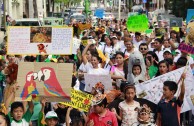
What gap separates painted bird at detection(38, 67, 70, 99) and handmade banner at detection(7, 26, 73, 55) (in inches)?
74.2

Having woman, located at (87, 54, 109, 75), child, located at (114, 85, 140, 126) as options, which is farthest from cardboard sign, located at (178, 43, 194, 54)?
child, located at (114, 85, 140, 126)

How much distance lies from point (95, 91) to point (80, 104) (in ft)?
1.86

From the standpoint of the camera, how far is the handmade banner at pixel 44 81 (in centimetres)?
789

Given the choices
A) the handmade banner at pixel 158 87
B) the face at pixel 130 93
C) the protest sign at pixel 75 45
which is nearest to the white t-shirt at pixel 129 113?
the face at pixel 130 93

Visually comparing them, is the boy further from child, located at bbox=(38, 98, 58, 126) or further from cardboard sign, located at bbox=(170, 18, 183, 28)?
cardboard sign, located at bbox=(170, 18, 183, 28)

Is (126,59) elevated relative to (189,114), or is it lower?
elevated

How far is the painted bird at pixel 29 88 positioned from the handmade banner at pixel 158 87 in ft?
5.27

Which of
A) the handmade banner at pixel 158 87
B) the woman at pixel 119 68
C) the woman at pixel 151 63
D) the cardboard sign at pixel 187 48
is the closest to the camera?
the handmade banner at pixel 158 87

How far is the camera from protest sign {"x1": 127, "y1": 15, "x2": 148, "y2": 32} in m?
19.0

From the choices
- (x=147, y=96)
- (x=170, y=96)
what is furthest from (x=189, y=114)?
(x=170, y=96)

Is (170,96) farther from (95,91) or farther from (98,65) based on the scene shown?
(98,65)

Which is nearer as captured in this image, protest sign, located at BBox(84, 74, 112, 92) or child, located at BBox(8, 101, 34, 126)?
child, located at BBox(8, 101, 34, 126)

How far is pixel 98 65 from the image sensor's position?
10555 millimetres

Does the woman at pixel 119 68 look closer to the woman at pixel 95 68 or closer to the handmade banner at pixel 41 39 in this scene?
the woman at pixel 95 68
